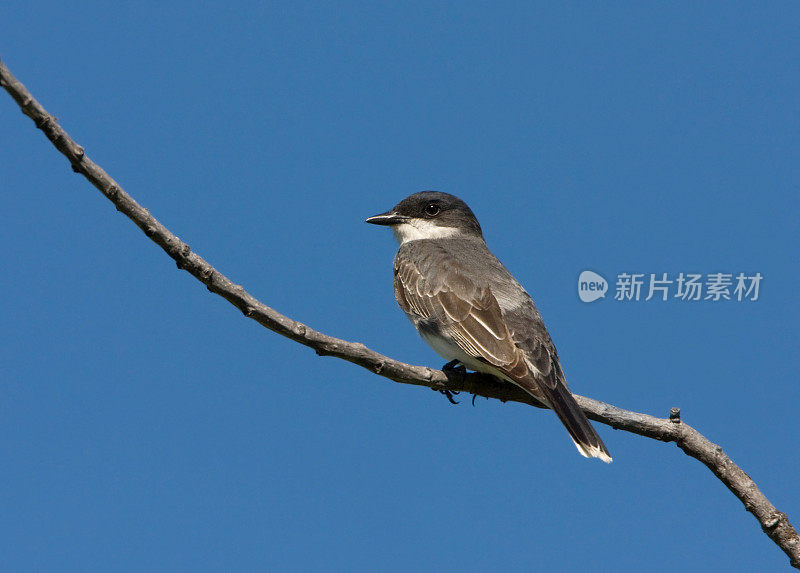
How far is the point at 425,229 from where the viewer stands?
9.16 m

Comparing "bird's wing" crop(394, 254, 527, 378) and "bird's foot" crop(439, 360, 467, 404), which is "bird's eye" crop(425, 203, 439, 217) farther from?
"bird's foot" crop(439, 360, 467, 404)

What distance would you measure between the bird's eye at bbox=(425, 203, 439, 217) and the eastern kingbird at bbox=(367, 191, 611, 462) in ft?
0.44

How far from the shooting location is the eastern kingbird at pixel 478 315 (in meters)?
6.35

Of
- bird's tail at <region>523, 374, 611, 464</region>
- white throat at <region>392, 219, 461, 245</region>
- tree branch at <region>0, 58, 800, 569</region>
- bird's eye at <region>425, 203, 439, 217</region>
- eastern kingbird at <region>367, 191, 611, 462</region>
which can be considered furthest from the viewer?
bird's eye at <region>425, 203, 439, 217</region>

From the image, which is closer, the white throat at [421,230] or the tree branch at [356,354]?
the tree branch at [356,354]

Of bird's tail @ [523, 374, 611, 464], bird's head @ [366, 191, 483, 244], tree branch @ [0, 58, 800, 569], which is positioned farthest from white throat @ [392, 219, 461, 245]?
bird's tail @ [523, 374, 611, 464]

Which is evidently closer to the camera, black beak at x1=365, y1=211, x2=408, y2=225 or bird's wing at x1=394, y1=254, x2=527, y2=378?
bird's wing at x1=394, y1=254, x2=527, y2=378

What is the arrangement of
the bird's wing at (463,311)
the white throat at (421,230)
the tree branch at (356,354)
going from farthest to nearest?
the white throat at (421,230)
the bird's wing at (463,311)
the tree branch at (356,354)

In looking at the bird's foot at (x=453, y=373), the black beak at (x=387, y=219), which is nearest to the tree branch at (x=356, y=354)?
the bird's foot at (x=453, y=373)

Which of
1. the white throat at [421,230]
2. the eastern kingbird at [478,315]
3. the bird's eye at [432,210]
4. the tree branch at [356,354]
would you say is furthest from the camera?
the bird's eye at [432,210]

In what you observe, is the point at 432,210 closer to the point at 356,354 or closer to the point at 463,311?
the point at 463,311

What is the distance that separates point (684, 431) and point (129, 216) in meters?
3.93

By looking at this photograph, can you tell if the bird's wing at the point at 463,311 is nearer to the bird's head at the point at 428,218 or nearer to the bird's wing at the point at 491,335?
the bird's wing at the point at 491,335

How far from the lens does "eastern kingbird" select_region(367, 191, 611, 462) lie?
20.8 ft
